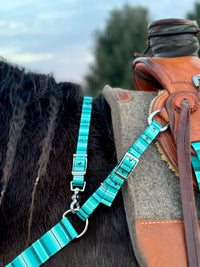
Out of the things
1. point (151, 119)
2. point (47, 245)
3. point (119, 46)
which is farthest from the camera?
point (119, 46)

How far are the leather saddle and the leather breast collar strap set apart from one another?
107 mm

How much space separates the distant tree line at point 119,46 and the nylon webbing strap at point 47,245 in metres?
12.0

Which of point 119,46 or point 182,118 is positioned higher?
point 119,46

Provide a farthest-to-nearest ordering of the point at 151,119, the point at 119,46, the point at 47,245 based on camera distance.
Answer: the point at 119,46, the point at 151,119, the point at 47,245

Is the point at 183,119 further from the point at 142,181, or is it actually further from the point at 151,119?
the point at 142,181

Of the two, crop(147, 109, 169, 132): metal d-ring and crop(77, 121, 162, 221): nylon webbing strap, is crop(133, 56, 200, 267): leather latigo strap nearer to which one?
crop(147, 109, 169, 132): metal d-ring

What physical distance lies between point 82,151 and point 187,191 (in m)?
0.34

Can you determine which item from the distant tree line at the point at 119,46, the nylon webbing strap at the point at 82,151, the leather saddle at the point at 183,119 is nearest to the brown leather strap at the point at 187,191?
the leather saddle at the point at 183,119

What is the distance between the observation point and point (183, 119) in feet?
2.98

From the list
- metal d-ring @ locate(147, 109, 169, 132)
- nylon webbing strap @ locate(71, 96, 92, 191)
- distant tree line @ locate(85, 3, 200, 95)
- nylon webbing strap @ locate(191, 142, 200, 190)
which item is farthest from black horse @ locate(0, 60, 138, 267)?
distant tree line @ locate(85, 3, 200, 95)

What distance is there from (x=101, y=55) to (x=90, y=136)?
1284 cm

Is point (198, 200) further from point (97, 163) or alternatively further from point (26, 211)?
point (26, 211)

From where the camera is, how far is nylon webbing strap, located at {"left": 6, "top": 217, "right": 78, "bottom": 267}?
811mm

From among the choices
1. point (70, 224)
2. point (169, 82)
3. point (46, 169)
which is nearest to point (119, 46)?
point (169, 82)
